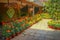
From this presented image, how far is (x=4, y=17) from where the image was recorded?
2039cm

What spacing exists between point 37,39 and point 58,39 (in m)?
1.58

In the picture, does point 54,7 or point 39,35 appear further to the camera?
point 54,7

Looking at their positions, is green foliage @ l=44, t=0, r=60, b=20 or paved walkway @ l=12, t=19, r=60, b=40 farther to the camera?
green foliage @ l=44, t=0, r=60, b=20

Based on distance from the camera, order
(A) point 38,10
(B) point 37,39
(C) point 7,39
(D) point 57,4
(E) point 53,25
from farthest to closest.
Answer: (A) point 38,10 → (D) point 57,4 → (E) point 53,25 → (B) point 37,39 → (C) point 7,39

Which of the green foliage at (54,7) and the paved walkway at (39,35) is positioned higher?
the green foliage at (54,7)

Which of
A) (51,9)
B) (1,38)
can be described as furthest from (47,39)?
(51,9)

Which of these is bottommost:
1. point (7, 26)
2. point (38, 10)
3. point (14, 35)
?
point (38, 10)

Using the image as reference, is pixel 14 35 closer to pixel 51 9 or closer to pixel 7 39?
pixel 7 39

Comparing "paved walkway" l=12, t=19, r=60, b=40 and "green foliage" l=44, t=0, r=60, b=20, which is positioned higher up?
"green foliage" l=44, t=0, r=60, b=20

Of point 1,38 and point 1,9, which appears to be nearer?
point 1,38

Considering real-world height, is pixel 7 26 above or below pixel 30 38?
above

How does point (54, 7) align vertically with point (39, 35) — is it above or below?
above

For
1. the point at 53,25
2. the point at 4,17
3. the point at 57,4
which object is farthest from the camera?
the point at 4,17

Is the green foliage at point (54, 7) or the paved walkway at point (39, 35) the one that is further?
the green foliage at point (54, 7)
